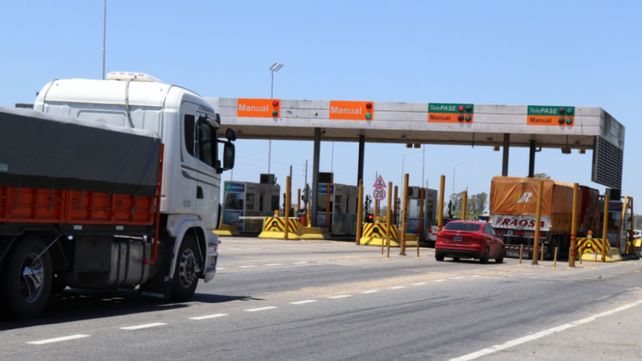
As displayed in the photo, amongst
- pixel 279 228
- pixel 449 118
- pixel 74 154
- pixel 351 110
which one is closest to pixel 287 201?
pixel 279 228

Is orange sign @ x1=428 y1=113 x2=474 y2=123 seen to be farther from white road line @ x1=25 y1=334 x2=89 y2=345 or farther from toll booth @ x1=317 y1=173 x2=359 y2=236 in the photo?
white road line @ x1=25 y1=334 x2=89 y2=345

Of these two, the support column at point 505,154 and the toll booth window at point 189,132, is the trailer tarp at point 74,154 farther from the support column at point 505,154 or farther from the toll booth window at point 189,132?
the support column at point 505,154

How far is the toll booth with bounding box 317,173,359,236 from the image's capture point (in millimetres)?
56562

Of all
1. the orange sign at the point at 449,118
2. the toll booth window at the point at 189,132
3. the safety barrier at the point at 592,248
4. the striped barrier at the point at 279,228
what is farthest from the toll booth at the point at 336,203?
the toll booth window at the point at 189,132

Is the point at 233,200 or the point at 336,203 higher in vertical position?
the point at 336,203

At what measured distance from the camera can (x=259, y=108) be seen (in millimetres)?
51562

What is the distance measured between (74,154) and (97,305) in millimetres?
2869

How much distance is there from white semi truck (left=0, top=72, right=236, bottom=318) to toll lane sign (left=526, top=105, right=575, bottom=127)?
112 ft

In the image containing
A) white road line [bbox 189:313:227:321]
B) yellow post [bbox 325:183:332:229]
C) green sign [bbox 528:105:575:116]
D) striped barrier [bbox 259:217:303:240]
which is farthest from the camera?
yellow post [bbox 325:183:332:229]

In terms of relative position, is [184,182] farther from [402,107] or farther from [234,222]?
[234,222]

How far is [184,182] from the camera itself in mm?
15547

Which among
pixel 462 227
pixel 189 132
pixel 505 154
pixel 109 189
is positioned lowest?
pixel 462 227

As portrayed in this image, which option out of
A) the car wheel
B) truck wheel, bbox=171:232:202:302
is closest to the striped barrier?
the car wheel

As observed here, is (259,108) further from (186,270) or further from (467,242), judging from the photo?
(186,270)
